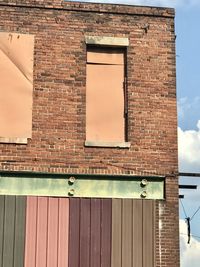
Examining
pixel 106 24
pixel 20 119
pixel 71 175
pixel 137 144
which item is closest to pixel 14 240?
pixel 71 175

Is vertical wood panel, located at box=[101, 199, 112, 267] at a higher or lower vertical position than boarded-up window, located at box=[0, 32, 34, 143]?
lower

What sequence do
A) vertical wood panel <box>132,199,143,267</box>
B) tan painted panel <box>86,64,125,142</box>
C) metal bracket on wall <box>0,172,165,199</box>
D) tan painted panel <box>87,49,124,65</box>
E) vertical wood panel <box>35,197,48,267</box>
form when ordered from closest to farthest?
vertical wood panel <box>35,197,48,267</box> < vertical wood panel <box>132,199,143,267</box> < metal bracket on wall <box>0,172,165,199</box> < tan painted panel <box>86,64,125,142</box> < tan painted panel <box>87,49,124,65</box>

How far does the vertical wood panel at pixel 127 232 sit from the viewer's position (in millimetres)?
12797

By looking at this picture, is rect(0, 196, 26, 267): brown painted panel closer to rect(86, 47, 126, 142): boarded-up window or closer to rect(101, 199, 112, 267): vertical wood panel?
rect(101, 199, 112, 267): vertical wood panel

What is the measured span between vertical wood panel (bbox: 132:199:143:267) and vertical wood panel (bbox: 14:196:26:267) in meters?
2.47

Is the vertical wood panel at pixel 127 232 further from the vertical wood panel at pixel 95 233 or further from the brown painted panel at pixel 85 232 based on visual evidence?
the brown painted panel at pixel 85 232

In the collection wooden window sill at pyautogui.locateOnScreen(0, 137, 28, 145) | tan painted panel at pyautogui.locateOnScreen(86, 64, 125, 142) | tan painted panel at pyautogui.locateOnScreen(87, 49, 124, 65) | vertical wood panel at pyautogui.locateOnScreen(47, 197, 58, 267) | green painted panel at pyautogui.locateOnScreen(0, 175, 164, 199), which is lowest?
vertical wood panel at pyautogui.locateOnScreen(47, 197, 58, 267)

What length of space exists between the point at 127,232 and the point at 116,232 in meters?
0.25

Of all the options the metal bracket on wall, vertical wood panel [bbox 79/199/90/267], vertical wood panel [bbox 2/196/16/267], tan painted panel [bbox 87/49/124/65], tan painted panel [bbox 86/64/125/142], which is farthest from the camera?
tan painted panel [bbox 87/49/124/65]

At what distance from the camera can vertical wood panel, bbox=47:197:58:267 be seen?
1261 cm

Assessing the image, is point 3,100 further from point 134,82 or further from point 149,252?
point 149,252

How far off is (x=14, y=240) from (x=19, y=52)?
440cm

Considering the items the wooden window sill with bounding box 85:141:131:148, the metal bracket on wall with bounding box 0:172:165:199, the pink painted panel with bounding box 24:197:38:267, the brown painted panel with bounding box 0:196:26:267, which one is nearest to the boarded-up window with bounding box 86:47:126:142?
the wooden window sill with bounding box 85:141:131:148

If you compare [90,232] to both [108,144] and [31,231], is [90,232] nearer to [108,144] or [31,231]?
[31,231]
